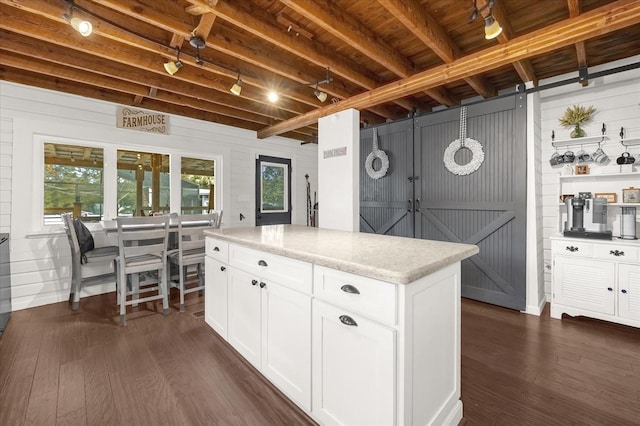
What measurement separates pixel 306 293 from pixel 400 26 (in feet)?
7.86

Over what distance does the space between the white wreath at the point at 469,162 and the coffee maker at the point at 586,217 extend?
100 cm

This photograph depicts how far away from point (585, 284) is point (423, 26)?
2.92 meters

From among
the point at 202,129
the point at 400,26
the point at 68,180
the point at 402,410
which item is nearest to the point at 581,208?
the point at 400,26

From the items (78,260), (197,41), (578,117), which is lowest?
(78,260)

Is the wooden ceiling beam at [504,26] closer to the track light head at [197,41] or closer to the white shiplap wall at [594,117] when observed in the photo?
the white shiplap wall at [594,117]

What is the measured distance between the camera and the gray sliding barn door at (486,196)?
3.28m

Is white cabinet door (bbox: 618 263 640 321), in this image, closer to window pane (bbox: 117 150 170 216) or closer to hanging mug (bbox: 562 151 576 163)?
hanging mug (bbox: 562 151 576 163)

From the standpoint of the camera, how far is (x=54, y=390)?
6.30 feet

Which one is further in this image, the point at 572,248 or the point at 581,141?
the point at 581,141

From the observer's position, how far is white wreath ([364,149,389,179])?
14.7 ft

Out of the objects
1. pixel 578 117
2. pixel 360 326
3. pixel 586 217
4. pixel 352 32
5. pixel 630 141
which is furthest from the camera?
pixel 578 117

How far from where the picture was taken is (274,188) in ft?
18.9

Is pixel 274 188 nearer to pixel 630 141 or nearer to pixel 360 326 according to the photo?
pixel 360 326

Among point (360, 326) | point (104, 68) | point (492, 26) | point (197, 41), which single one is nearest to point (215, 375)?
point (360, 326)
